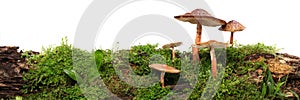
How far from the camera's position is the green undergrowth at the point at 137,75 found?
394 centimetres

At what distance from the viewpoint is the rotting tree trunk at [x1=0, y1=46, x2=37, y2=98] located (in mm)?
4109

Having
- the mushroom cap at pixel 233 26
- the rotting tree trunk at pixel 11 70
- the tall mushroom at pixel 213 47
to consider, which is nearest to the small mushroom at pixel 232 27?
the mushroom cap at pixel 233 26

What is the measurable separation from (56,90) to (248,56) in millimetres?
1725

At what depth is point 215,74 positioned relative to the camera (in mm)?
4012

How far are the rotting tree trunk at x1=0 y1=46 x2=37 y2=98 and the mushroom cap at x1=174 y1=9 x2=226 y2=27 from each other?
147 centimetres

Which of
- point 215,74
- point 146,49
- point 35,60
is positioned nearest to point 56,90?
point 35,60

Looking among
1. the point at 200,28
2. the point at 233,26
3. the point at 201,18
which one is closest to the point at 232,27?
the point at 233,26

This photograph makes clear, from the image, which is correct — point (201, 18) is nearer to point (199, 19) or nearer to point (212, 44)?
point (199, 19)

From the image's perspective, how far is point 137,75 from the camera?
13.9 feet

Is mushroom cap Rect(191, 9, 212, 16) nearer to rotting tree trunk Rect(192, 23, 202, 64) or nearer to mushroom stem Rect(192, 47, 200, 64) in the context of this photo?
rotting tree trunk Rect(192, 23, 202, 64)

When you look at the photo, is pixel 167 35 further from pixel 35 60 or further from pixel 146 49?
pixel 35 60

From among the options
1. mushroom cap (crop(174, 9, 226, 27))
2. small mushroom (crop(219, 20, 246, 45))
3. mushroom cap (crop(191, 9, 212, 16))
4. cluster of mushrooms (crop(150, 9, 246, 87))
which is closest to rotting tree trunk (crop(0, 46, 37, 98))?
cluster of mushrooms (crop(150, 9, 246, 87))

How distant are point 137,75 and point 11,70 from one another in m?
1.11

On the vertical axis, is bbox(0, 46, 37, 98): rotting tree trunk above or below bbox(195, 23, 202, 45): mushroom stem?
below
